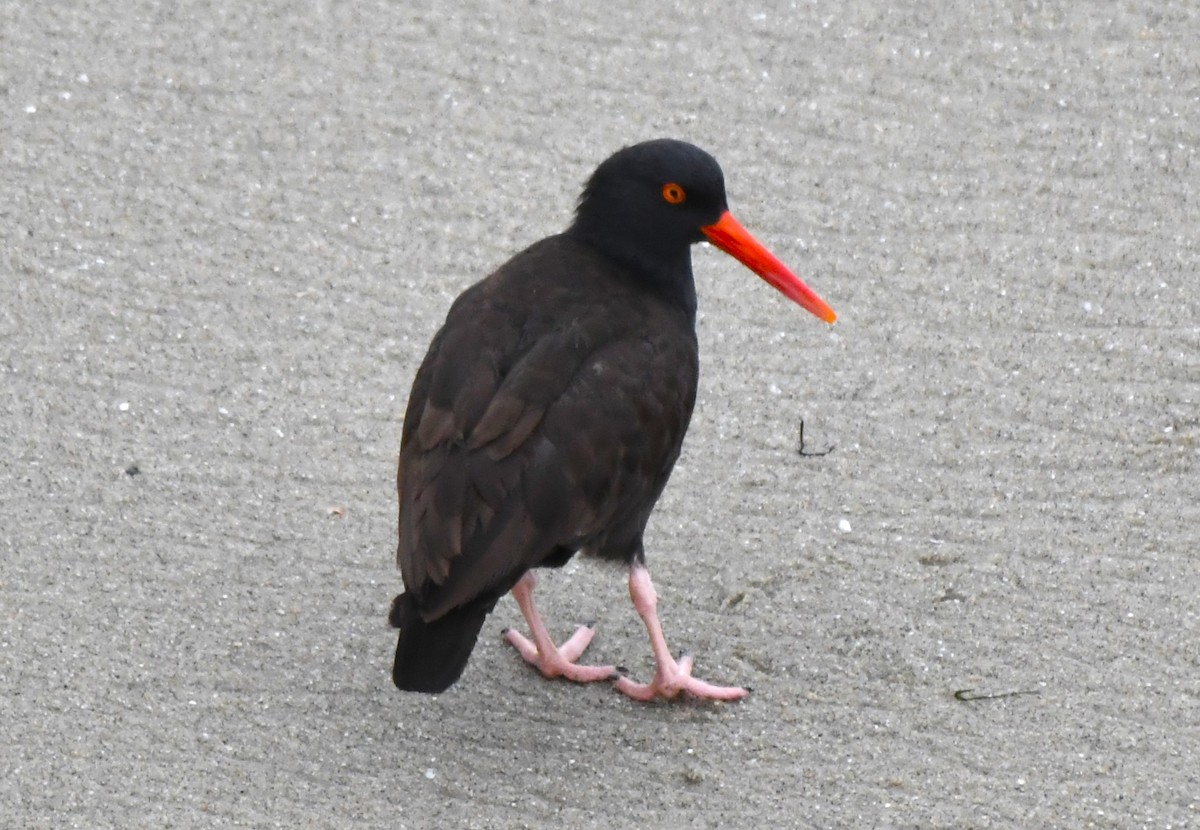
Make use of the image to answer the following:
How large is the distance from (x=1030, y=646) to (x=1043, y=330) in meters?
1.23

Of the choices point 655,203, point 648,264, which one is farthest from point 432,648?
point 655,203

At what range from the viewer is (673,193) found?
4.26m

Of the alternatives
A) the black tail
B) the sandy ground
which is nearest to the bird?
the black tail

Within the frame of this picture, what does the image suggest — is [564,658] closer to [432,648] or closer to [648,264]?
[432,648]

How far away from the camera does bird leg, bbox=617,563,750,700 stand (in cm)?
402

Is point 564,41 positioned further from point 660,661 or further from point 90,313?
point 660,661

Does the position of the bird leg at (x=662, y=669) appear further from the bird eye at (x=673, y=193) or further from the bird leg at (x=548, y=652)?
the bird eye at (x=673, y=193)

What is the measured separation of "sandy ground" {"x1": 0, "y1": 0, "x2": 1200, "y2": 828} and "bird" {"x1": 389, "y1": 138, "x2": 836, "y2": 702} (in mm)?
312

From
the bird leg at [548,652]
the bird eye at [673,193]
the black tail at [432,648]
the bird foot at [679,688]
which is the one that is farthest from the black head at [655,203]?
the black tail at [432,648]

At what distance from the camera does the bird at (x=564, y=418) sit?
361 centimetres

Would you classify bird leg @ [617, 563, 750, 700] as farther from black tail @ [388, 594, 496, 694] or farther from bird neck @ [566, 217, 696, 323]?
bird neck @ [566, 217, 696, 323]

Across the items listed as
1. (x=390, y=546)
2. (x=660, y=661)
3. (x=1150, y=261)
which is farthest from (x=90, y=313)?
(x=1150, y=261)

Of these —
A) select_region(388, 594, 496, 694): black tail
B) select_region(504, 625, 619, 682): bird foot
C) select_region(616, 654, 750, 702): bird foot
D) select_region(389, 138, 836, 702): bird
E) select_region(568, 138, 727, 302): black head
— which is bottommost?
select_region(504, 625, 619, 682): bird foot

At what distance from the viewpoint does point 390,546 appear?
4.43 m
